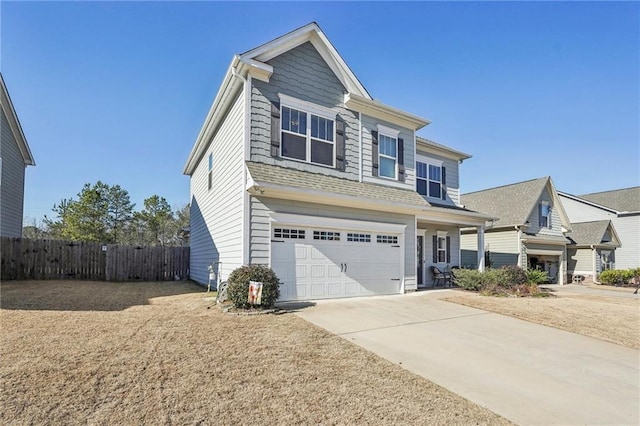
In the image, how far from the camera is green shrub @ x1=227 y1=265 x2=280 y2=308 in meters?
7.45

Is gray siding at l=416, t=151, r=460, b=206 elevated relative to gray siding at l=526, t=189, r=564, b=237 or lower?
elevated

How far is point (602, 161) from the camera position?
786 inches

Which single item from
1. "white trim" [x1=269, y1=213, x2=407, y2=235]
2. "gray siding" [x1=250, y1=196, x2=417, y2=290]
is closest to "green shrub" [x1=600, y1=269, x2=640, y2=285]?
"gray siding" [x1=250, y1=196, x2=417, y2=290]

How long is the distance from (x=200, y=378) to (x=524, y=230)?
19965 millimetres

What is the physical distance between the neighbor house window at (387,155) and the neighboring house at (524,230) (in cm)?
970

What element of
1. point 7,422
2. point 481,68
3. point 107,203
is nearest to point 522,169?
point 481,68

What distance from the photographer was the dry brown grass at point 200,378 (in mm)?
3148

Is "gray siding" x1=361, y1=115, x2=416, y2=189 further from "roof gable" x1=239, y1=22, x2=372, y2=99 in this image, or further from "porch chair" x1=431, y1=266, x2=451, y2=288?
"porch chair" x1=431, y1=266, x2=451, y2=288

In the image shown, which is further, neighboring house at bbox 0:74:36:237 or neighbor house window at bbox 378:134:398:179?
neighboring house at bbox 0:74:36:237

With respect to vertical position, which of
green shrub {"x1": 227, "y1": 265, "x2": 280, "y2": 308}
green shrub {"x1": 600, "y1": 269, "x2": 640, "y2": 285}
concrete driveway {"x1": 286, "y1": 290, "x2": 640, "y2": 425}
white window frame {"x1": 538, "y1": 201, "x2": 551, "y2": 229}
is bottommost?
green shrub {"x1": 600, "y1": 269, "x2": 640, "y2": 285}

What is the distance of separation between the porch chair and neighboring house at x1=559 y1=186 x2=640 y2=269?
19.9 metres

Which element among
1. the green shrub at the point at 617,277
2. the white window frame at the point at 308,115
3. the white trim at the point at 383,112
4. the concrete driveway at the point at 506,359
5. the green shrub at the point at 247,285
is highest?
the white trim at the point at 383,112

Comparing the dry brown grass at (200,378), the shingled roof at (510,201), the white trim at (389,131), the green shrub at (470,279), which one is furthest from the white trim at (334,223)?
the shingled roof at (510,201)

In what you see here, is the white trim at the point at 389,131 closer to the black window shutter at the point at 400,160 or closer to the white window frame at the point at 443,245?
the black window shutter at the point at 400,160
